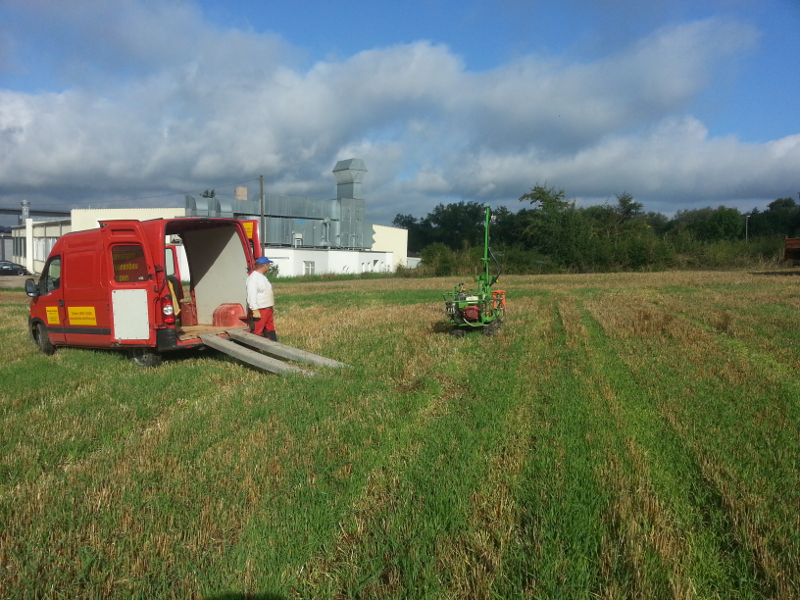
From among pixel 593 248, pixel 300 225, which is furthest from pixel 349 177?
pixel 593 248

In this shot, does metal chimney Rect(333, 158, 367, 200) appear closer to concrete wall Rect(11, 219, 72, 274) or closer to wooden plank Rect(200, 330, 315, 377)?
concrete wall Rect(11, 219, 72, 274)

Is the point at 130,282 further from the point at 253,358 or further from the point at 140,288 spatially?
the point at 253,358

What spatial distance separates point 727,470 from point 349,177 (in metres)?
53.1

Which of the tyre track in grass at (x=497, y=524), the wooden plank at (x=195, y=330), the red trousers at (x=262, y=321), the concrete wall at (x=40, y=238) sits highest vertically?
the concrete wall at (x=40, y=238)

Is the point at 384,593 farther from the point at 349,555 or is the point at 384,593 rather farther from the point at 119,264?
the point at 119,264

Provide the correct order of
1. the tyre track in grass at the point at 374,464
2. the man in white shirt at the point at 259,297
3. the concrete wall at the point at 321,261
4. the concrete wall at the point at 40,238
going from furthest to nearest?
the concrete wall at the point at 40,238 → the concrete wall at the point at 321,261 → the man in white shirt at the point at 259,297 → the tyre track in grass at the point at 374,464

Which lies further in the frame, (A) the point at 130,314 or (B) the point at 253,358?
(A) the point at 130,314

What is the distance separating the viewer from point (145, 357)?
9.38 m

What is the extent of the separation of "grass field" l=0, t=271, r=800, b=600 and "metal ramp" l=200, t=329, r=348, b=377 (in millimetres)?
306

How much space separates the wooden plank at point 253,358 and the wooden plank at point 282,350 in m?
0.27

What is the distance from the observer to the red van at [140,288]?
921cm

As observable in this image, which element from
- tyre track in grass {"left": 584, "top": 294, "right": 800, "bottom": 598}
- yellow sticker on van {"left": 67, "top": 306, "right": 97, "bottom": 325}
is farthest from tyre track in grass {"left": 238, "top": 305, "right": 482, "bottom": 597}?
yellow sticker on van {"left": 67, "top": 306, "right": 97, "bottom": 325}

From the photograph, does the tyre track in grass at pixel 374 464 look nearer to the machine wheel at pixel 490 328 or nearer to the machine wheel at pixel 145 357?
the machine wheel at pixel 490 328

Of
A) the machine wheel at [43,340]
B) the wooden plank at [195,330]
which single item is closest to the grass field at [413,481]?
the wooden plank at [195,330]
